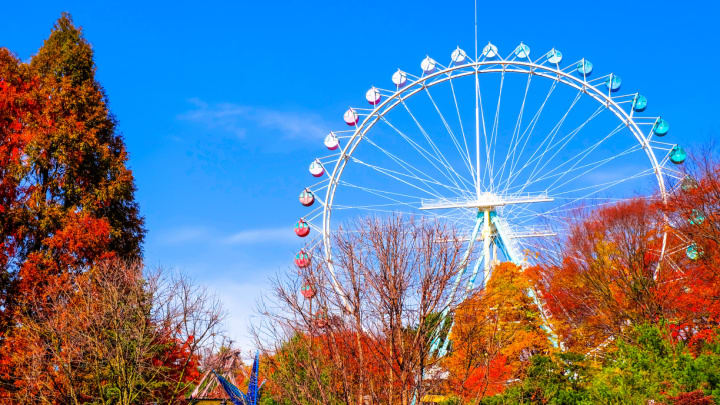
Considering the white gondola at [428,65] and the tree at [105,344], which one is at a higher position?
the white gondola at [428,65]

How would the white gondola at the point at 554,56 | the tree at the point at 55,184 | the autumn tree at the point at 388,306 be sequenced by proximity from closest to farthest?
the autumn tree at the point at 388,306 → the tree at the point at 55,184 → the white gondola at the point at 554,56

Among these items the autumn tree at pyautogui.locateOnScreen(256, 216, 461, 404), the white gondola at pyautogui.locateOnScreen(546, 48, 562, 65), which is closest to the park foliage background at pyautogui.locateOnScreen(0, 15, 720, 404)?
the autumn tree at pyautogui.locateOnScreen(256, 216, 461, 404)

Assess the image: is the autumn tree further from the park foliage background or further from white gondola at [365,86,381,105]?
white gondola at [365,86,381,105]

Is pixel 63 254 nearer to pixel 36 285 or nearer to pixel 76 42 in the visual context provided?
pixel 36 285

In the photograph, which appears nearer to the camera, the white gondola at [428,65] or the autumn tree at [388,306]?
the autumn tree at [388,306]

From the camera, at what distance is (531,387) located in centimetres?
1808

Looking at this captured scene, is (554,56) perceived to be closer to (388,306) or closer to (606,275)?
(606,275)

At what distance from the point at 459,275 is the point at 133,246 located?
13595mm


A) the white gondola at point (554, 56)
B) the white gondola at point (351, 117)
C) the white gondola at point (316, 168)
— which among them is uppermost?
the white gondola at point (554, 56)

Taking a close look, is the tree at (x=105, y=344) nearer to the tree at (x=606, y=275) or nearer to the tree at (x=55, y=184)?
the tree at (x=55, y=184)

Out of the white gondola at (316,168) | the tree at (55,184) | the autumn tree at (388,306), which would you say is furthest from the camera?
the white gondola at (316,168)

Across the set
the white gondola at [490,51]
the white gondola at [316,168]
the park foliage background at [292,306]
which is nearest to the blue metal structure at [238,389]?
the park foliage background at [292,306]

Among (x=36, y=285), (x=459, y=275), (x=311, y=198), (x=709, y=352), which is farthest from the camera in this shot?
(x=311, y=198)

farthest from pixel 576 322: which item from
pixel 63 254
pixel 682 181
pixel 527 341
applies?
pixel 63 254
